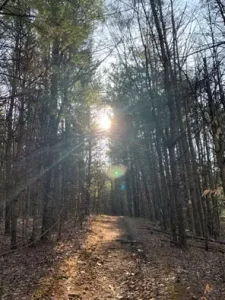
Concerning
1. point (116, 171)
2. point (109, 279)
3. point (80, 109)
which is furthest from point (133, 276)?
point (116, 171)

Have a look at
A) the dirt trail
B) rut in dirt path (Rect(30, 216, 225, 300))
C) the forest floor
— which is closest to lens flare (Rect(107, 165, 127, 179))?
the forest floor

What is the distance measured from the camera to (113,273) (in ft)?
24.3

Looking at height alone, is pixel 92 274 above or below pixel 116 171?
below

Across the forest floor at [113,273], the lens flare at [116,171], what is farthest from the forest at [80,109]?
the lens flare at [116,171]

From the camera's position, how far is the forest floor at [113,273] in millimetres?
5863

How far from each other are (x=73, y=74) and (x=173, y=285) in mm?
8189

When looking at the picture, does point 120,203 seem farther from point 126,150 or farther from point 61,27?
point 61,27

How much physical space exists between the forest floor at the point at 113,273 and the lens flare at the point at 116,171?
66.1 ft

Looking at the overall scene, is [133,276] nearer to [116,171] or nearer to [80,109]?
[80,109]

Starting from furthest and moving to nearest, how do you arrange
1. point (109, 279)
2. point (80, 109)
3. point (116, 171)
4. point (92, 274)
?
point (116, 171) < point (80, 109) < point (92, 274) < point (109, 279)

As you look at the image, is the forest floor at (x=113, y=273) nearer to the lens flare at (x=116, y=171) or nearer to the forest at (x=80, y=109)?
the forest at (x=80, y=109)

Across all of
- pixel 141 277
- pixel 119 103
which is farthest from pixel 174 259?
pixel 119 103

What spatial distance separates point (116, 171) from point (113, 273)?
2645 centimetres

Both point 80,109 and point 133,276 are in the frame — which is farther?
point 80,109
